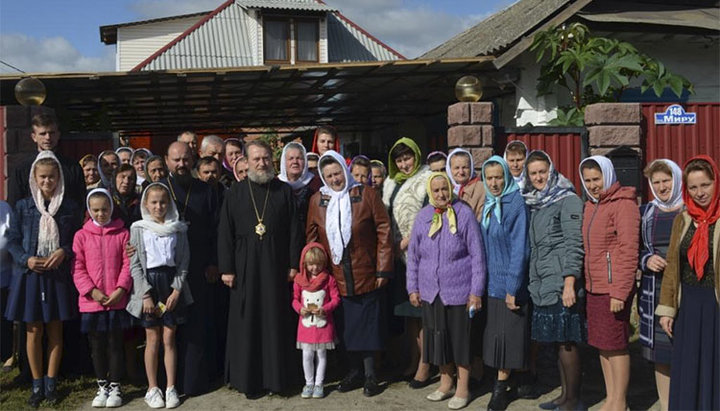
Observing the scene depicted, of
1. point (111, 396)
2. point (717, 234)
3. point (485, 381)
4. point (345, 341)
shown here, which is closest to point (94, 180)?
point (111, 396)

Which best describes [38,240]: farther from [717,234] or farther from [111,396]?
[717,234]

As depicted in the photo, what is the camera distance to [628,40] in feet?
35.0

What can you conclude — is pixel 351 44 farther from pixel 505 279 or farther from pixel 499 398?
pixel 499 398

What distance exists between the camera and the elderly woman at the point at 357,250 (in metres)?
5.39

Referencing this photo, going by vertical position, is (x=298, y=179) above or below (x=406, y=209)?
above

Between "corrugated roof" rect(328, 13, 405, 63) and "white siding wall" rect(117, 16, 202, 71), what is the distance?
941cm

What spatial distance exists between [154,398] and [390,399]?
1.87 metres

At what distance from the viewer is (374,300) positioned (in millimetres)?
5457

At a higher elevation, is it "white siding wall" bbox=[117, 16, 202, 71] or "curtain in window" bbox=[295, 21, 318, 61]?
"white siding wall" bbox=[117, 16, 202, 71]

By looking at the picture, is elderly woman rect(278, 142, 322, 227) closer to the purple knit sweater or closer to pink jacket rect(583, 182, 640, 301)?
the purple knit sweater

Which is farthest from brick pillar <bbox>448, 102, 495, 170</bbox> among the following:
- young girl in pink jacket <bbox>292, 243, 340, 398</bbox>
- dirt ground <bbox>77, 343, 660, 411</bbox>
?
young girl in pink jacket <bbox>292, 243, 340, 398</bbox>

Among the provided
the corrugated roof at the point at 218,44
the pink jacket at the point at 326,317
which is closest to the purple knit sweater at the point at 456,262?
the pink jacket at the point at 326,317

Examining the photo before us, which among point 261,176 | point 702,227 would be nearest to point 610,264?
point 702,227

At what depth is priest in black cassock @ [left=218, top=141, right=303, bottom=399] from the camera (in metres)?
5.42
